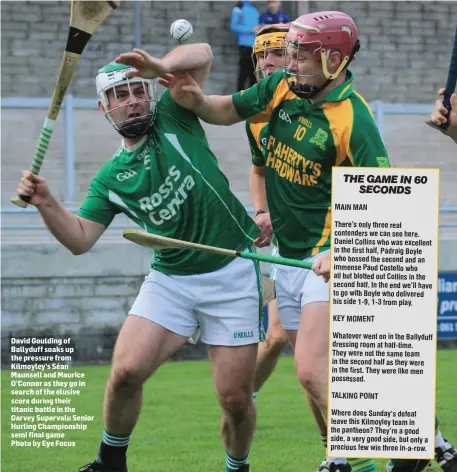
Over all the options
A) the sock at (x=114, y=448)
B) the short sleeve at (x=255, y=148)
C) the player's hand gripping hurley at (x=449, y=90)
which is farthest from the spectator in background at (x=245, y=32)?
the player's hand gripping hurley at (x=449, y=90)

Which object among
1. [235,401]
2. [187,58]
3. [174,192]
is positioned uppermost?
[187,58]

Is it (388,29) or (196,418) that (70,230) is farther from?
(388,29)

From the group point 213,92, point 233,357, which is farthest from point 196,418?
point 213,92

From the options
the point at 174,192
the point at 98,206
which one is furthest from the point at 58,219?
the point at 174,192

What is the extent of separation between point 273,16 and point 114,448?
40.1ft

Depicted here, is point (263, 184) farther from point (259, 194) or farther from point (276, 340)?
point (276, 340)

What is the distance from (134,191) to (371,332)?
6.38 feet

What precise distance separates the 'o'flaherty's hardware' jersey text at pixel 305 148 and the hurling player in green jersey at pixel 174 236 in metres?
0.22

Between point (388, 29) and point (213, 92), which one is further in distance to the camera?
point (388, 29)

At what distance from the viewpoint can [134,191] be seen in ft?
18.2

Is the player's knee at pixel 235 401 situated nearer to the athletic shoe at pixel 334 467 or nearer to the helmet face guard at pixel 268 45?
the athletic shoe at pixel 334 467

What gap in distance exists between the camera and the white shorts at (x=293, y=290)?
17.9 ft

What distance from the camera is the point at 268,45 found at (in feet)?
21.9

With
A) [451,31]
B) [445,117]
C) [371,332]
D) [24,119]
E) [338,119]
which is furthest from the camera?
[451,31]
